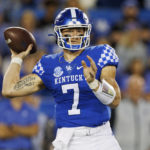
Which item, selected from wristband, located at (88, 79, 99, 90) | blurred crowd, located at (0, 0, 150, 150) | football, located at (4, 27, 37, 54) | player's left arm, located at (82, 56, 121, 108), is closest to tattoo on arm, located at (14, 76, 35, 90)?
football, located at (4, 27, 37, 54)

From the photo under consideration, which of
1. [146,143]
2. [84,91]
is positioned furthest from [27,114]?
[84,91]

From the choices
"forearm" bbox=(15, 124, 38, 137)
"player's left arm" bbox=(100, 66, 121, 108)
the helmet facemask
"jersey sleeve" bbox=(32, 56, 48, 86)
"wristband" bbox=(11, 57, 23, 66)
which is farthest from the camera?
"forearm" bbox=(15, 124, 38, 137)

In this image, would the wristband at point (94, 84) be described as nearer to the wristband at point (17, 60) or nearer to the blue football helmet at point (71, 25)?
the blue football helmet at point (71, 25)

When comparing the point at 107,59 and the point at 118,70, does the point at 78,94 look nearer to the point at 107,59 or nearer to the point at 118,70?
the point at 107,59

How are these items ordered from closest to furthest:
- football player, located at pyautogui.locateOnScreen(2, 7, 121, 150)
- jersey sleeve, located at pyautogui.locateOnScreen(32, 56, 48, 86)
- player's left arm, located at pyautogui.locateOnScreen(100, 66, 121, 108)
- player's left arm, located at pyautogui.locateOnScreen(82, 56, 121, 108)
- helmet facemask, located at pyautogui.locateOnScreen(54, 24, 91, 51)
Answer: player's left arm, located at pyautogui.locateOnScreen(82, 56, 121, 108) → player's left arm, located at pyautogui.locateOnScreen(100, 66, 121, 108) → football player, located at pyautogui.locateOnScreen(2, 7, 121, 150) → helmet facemask, located at pyautogui.locateOnScreen(54, 24, 91, 51) → jersey sleeve, located at pyautogui.locateOnScreen(32, 56, 48, 86)

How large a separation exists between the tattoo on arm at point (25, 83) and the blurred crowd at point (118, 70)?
460 millimetres

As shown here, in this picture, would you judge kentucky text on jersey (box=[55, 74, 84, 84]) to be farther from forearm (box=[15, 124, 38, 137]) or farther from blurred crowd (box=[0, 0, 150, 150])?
forearm (box=[15, 124, 38, 137])

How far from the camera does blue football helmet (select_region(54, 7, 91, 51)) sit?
4184mm

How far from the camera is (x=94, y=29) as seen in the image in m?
8.79

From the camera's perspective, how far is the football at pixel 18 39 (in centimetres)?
447

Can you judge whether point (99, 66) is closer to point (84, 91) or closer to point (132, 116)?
point (84, 91)

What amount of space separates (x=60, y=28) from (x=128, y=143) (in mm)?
2749

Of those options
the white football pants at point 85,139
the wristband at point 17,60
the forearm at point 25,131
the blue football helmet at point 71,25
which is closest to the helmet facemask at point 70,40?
the blue football helmet at point 71,25

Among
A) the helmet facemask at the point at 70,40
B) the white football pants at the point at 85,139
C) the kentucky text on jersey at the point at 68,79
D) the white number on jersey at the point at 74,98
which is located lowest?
the white football pants at the point at 85,139
